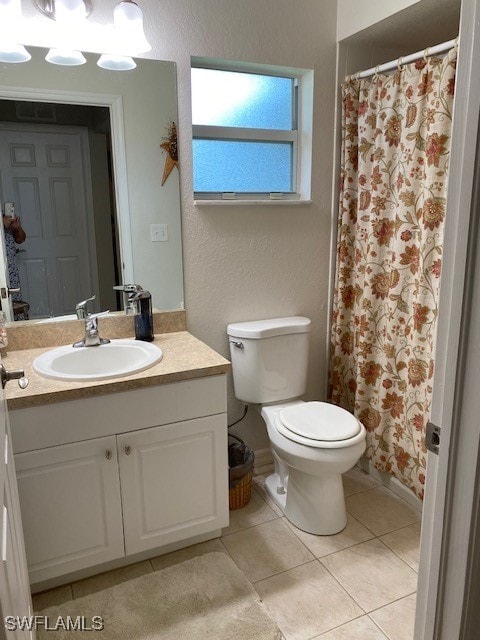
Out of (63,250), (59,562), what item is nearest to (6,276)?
(63,250)

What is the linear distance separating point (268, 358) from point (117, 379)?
0.83 meters

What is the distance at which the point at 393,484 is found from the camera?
2.40 meters

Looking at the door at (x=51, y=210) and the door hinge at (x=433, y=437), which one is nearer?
the door hinge at (x=433, y=437)

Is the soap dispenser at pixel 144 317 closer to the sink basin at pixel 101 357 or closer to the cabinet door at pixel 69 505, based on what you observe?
the sink basin at pixel 101 357

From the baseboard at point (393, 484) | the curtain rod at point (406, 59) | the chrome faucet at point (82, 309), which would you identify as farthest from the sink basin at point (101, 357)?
the curtain rod at point (406, 59)

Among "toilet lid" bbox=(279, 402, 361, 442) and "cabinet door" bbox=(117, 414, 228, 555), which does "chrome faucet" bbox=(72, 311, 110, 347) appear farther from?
"toilet lid" bbox=(279, 402, 361, 442)

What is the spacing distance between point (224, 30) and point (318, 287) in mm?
1264

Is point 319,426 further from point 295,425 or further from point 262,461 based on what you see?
point 262,461

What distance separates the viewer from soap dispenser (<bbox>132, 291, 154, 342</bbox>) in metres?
2.09

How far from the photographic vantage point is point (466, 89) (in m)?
0.82

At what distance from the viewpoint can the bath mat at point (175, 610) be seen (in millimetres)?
1617

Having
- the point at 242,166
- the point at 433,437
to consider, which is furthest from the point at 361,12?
the point at 433,437

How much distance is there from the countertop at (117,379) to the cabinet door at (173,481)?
0.20 m

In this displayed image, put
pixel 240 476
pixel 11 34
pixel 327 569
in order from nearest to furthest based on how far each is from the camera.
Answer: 1. pixel 11 34
2. pixel 327 569
3. pixel 240 476
